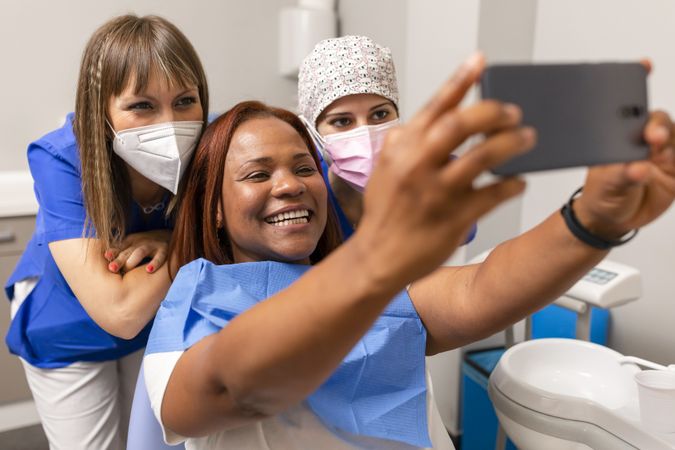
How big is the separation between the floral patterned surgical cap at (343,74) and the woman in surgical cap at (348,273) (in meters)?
0.27

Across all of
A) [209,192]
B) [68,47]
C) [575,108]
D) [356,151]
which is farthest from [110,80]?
[68,47]

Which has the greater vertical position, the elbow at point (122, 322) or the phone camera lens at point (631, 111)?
the phone camera lens at point (631, 111)

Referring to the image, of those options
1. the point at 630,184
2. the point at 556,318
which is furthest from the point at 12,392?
the point at 630,184

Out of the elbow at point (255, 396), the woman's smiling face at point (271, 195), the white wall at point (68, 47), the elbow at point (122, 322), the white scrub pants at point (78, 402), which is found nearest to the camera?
the elbow at point (255, 396)

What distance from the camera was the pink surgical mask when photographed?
1.46m

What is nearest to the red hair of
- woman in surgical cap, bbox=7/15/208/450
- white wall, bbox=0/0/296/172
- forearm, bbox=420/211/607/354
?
woman in surgical cap, bbox=7/15/208/450

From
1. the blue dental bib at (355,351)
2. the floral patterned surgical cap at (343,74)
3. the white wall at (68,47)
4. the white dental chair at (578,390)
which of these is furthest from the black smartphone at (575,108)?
the white wall at (68,47)

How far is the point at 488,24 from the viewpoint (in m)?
2.08

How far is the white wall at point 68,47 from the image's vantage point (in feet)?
9.45

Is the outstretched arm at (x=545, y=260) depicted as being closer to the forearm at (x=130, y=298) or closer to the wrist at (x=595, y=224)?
the wrist at (x=595, y=224)

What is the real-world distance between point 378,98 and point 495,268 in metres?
0.73

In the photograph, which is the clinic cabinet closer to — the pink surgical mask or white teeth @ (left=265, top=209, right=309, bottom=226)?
the pink surgical mask

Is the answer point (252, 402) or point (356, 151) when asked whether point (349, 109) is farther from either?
point (252, 402)

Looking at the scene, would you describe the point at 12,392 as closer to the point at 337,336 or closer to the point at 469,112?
the point at 337,336
